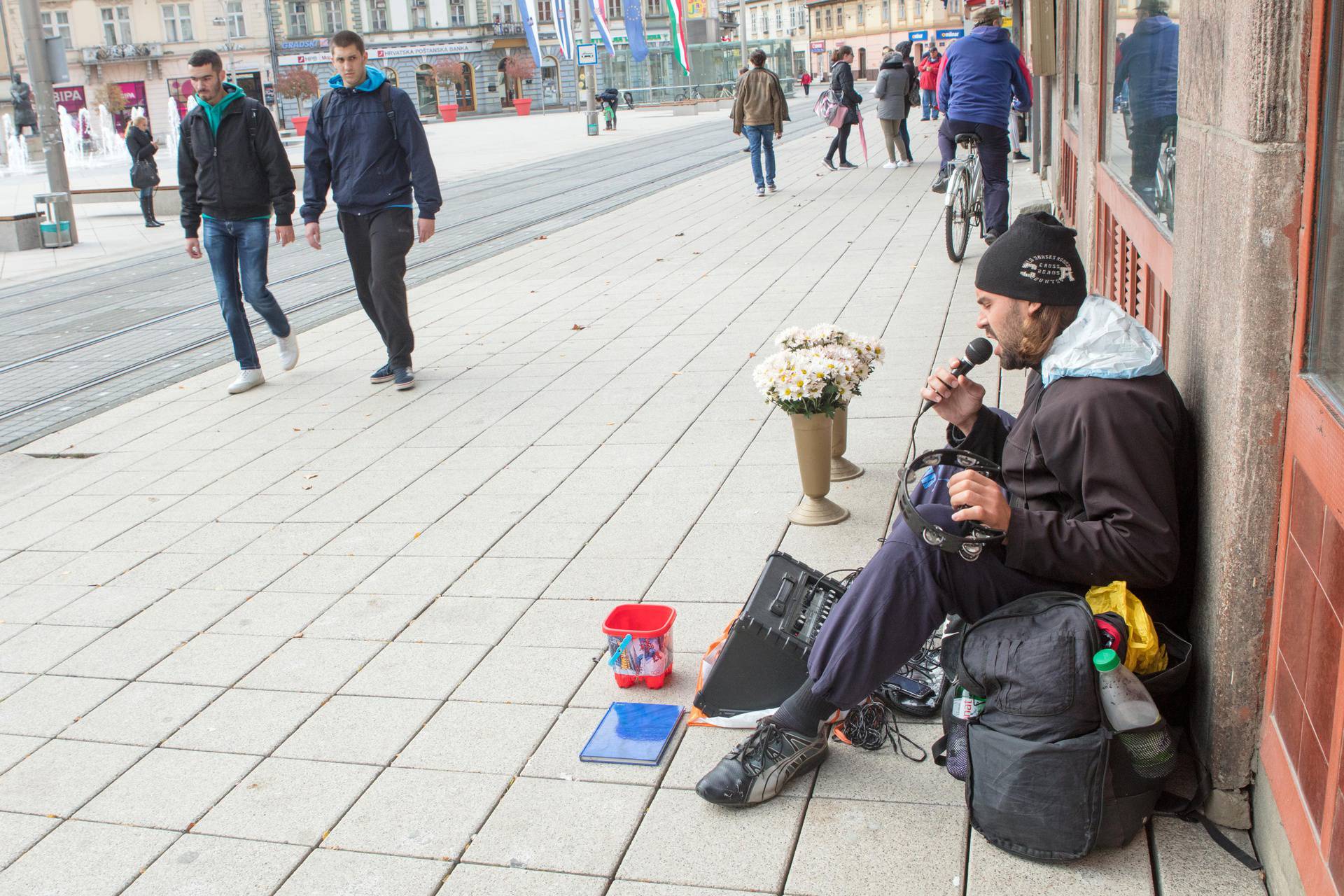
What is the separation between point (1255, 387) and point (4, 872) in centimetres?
299

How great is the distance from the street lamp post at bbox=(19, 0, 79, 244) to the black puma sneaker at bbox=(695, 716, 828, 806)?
16.1 metres

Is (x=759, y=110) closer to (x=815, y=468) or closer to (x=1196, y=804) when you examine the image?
(x=815, y=468)

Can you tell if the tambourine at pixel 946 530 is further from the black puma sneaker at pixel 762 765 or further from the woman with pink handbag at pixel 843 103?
the woman with pink handbag at pixel 843 103

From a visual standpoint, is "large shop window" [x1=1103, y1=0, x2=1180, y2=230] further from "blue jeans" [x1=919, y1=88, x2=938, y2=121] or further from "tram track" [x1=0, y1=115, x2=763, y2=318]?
"blue jeans" [x1=919, y1=88, x2=938, y2=121]

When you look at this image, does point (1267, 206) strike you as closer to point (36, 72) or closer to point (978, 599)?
point (978, 599)

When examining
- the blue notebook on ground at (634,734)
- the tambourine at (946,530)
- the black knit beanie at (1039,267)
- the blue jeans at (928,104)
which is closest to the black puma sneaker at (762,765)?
the blue notebook on ground at (634,734)

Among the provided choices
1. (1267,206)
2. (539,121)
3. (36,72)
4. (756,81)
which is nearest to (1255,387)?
(1267,206)

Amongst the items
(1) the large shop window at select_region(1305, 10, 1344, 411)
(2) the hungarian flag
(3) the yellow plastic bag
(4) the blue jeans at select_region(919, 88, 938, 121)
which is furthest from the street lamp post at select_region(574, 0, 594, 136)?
(1) the large shop window at select_region(1305, 10, 1344, 411)

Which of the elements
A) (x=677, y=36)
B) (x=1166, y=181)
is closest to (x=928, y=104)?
(x=677, y=36)

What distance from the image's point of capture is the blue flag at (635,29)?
47.4m

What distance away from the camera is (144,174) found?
19.5 metres

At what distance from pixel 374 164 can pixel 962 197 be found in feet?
Answer: 16.9

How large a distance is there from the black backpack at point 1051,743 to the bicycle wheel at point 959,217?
7.75 meters

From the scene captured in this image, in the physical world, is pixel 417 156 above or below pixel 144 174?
above
